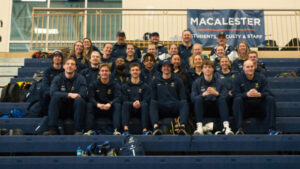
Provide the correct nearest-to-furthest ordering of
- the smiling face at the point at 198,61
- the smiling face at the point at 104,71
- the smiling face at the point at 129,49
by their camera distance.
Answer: the smiling face at the point at 104,71 → the smiling face at the point at 198,61 → the smiling face at the point at 129,49

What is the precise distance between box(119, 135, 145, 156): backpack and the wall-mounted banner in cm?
439

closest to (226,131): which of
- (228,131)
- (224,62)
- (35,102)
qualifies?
(228,131)

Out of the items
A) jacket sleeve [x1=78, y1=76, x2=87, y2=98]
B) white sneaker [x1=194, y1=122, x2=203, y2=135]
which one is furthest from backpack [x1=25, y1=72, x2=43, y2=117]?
white sneaker [x1=194, y1=122, x2=203, y2=135]

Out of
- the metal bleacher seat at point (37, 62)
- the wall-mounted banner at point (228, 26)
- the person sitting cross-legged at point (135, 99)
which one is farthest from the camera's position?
the wall-mounted banner at point (228, 26)

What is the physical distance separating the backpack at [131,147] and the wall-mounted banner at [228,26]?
439cm

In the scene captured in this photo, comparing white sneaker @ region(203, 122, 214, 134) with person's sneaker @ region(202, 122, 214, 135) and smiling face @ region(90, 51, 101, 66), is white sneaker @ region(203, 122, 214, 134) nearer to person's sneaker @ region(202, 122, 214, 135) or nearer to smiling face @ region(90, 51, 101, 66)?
person's sneaker @ region(202, 122, 214, 135)

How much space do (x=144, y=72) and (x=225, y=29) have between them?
3181 millimetres

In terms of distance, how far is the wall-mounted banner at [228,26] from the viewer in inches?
287

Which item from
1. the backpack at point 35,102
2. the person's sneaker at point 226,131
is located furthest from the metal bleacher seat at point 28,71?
the person's sneaker at point 226,131

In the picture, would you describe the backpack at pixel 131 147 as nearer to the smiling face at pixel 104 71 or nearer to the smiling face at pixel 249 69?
the smiling face at pixel 104 71

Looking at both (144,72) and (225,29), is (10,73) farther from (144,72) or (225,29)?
(225,29)

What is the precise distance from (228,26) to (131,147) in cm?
498

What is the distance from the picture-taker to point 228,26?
7375 millimetres

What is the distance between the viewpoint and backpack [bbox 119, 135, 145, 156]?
10.7ft
